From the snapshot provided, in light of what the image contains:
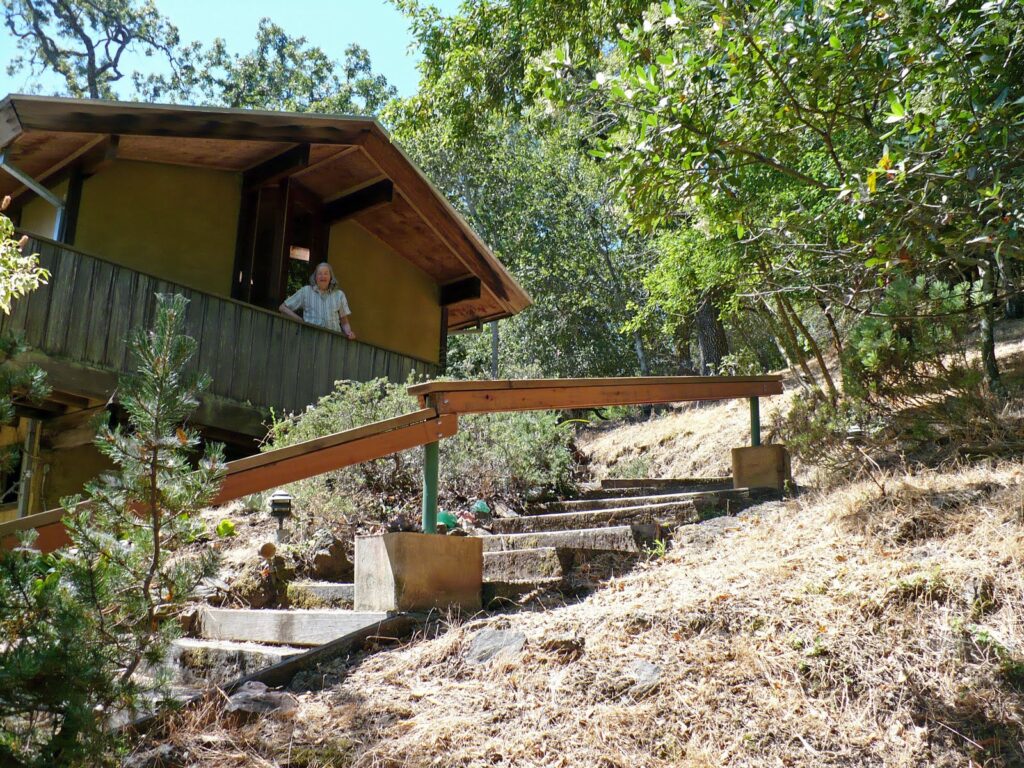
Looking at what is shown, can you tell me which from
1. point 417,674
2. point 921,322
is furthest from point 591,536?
point 921,322

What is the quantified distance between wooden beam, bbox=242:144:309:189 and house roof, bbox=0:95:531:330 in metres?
0.01

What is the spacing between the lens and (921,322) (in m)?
→ 6.77

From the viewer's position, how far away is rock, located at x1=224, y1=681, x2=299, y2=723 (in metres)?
3.62

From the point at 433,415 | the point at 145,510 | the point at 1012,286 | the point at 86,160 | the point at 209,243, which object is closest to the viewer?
the point at 145,510

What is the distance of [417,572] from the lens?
4.66 m

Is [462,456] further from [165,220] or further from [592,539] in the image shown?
[165,220]

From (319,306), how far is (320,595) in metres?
6.47

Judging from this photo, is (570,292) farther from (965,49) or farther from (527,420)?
(965,49)

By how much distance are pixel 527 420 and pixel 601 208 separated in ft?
48.1

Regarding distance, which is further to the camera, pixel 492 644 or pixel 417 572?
pixel 417 572

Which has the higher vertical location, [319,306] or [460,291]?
[460,291]

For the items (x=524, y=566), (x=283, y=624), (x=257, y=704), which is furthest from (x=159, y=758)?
(x=524, y=566)

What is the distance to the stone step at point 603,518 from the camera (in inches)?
246

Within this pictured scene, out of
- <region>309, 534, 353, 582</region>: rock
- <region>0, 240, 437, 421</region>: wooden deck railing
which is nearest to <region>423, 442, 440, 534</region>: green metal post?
<region>309, 534, 353, 582</region>: rock
